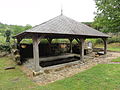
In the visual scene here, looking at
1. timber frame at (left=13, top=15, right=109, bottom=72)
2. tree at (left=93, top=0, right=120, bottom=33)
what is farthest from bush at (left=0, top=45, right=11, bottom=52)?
tree at (left=93, top=0, right=120, bottom=33)

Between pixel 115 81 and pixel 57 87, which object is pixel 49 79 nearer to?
pixel 57 87

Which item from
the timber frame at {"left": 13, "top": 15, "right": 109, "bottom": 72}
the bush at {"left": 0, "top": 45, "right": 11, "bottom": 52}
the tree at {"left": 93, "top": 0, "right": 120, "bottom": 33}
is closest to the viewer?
the timber frame at {"left": 13, "top": 15, "right": 109, "bottom": 72}

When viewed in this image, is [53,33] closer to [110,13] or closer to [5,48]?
[5,48]

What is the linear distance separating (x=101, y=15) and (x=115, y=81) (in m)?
12.7

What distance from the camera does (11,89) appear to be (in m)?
3.22

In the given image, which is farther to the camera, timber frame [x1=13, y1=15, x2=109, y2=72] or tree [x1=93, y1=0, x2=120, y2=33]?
tree [x1=93, y1=0, x2=120, y2=33]

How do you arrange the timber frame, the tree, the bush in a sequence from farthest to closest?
the tree, the bush, the timber frame

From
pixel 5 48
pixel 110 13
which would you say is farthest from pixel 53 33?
pixel 110 13

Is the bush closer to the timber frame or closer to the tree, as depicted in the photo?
the timber frame

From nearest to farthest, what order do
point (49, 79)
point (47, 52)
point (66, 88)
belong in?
point (66, 88)
point (49, 79)
point (47, 52)

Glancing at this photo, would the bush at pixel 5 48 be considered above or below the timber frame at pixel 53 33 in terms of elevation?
below

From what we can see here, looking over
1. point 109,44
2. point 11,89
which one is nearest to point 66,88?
point 11,89

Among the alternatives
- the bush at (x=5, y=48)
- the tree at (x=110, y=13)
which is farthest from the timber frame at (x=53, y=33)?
the tree at (x=110, y=13)

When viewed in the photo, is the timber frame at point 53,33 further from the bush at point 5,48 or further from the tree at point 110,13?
the tree at point 110,13
